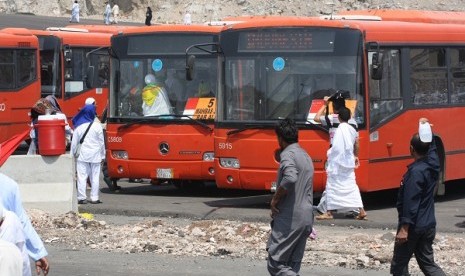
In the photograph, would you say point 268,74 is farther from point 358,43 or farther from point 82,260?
point 82,260

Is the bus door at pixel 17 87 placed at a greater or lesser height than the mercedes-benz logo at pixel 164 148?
greater

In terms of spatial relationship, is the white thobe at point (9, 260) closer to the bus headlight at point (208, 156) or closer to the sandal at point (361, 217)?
the sandal at point (361, 217)

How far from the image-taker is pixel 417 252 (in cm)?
941

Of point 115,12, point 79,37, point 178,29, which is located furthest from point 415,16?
point 115,12

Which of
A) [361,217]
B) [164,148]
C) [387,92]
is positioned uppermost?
[387,92]

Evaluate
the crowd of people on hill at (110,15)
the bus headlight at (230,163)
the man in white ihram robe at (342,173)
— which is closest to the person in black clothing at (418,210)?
the man in white ihram robe at (342,173)

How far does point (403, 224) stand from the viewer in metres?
9.20

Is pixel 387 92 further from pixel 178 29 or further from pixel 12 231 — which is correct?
pixel 12 231

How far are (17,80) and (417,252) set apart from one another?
1974cm

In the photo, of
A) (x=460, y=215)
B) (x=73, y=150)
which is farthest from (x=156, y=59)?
(x=460, y=215)

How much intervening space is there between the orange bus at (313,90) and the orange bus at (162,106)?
5.10ft

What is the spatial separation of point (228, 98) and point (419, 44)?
10.3ft

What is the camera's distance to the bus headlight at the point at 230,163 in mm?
17156

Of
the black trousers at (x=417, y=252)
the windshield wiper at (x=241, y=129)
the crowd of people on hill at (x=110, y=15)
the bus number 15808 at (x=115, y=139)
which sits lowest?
the black trousers at (x=417, y=252)
